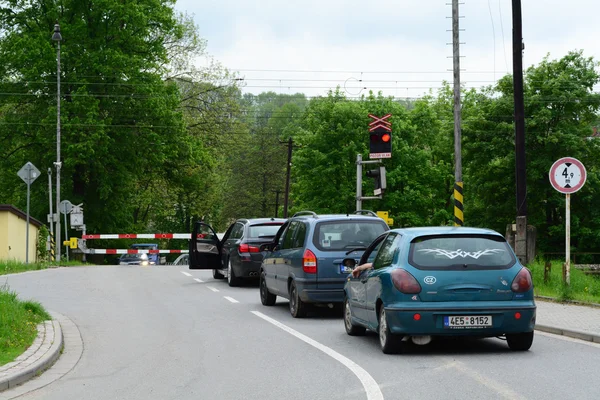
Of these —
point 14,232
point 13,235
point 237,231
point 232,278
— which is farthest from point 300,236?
point 14,232

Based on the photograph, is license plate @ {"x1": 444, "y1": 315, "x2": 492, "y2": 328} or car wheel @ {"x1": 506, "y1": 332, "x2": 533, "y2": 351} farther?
car wheel @ {"x1": 506, "y1": 332, "x2": 533, "y2": 351}

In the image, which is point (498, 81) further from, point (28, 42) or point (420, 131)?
point (28, 42)

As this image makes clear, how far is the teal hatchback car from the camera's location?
10336mm

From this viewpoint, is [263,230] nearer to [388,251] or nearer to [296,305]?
[296,305]

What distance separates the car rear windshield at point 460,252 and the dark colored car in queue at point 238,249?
Result: 11578 millimetres

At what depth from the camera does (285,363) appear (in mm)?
10070

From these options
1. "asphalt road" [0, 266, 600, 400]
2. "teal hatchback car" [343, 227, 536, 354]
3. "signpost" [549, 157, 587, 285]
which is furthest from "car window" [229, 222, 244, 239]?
"teal hatchback car" [343, 227, 536, 354]

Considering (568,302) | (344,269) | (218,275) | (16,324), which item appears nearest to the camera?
(16,324)

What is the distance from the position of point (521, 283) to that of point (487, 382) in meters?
2.37

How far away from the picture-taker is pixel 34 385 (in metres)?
8.77

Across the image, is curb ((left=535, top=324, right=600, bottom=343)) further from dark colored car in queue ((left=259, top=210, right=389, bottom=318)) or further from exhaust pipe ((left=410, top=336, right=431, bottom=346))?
dark colored car in queue ((left=259, top=210, right=389, bottom=318))

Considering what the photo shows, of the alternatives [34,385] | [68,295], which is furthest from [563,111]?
[34,385]

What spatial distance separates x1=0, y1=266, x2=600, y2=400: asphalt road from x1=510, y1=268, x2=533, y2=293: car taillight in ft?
2.40

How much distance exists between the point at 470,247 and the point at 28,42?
127 feet
